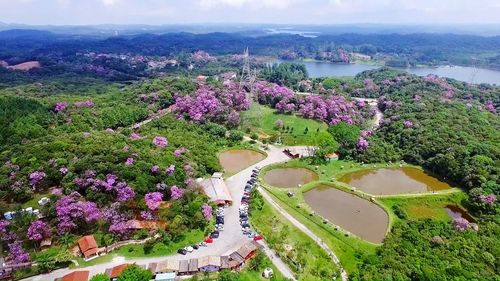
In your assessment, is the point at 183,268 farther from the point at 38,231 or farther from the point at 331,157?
the point at 331,157

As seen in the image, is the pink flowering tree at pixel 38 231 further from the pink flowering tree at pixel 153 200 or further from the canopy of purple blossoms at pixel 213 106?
the canopy of purple blossoms at pixel 213 106

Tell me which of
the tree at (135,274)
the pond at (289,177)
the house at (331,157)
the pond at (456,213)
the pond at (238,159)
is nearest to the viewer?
the tree at (135,274)

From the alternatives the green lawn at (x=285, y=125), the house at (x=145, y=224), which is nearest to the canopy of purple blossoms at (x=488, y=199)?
the green lawn at (x=285, y=125)

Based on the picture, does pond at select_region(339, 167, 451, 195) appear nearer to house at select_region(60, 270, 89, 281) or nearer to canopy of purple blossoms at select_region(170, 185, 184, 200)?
Answer: canopy of purple blossoms at select_region(170, 185, 184, 200)

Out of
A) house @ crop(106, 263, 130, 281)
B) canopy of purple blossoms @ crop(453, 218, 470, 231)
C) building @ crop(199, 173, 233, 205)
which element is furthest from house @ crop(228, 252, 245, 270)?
canopy of purple blossoms @ crop(453, 218, 470, 231)

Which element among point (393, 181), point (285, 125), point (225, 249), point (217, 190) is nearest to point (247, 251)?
point (225, 249)

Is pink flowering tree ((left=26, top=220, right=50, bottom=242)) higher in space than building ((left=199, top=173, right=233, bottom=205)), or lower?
higher
